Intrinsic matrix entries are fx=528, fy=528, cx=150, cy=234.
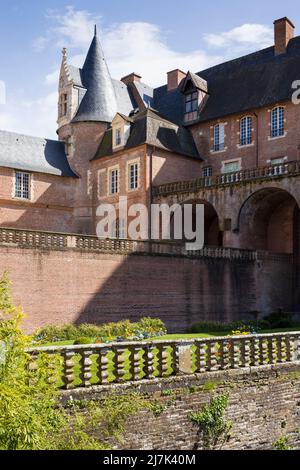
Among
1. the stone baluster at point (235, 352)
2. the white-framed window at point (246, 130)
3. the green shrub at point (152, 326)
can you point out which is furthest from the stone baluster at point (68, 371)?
the white-framed window at point (246, 130)

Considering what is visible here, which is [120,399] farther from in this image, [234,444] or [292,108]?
[292,108]

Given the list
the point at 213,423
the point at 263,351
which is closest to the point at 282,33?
the point at 263,351

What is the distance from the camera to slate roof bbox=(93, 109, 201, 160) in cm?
3297

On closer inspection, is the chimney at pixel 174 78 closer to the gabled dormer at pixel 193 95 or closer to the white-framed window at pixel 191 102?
the gabled dormer at pixel 193 95

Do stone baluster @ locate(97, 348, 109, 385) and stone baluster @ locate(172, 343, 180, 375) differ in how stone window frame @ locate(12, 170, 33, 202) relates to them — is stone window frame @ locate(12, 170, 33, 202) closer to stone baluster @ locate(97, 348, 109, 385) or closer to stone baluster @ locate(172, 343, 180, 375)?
stone baluster @ locate(172, 343, 180, 375)

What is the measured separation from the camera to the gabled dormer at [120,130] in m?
34.2

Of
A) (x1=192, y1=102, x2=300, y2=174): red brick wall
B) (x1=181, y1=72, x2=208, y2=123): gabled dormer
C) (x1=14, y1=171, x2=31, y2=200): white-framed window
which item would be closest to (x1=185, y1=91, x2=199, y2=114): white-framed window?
(x1=181, y1=72, x2=208, y2=123): gabled dormer

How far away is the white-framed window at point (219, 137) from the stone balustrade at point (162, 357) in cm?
2221

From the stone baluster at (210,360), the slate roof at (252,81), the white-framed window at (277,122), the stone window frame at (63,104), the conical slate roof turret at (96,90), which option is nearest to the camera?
the stone baluster at (210,360)

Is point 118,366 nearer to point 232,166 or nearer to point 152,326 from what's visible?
point 152,326

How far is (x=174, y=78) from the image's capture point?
40688mm

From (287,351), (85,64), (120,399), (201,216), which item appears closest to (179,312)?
(201,216)

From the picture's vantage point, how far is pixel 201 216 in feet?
107

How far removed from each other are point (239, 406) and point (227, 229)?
1874cm
